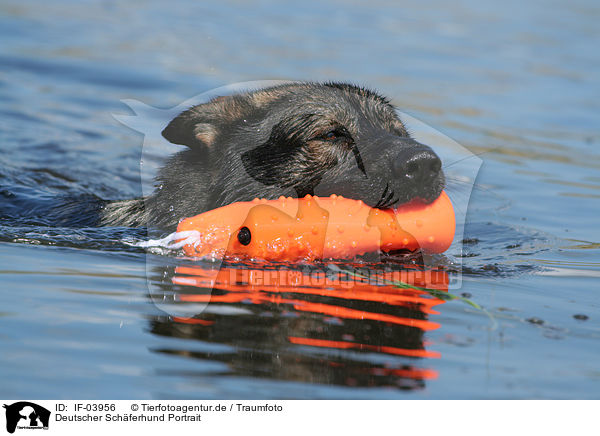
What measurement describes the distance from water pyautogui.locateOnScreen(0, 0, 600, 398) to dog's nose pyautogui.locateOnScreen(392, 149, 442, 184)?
2.35 ft

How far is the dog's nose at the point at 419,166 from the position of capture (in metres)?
4.80

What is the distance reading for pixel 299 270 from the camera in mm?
4848

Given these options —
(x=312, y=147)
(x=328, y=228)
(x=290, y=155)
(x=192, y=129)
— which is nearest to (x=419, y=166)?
(x=328, y=228)

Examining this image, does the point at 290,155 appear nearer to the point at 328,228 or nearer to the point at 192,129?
the point at 328,228

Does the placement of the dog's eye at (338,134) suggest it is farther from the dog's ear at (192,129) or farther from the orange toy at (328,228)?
the dog's ear at (192,129)

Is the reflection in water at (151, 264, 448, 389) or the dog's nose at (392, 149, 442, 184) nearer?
the reflection in water at (151, 264, 448, 389)
